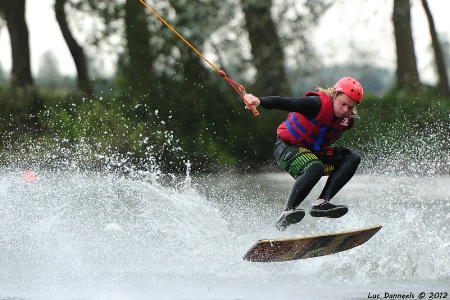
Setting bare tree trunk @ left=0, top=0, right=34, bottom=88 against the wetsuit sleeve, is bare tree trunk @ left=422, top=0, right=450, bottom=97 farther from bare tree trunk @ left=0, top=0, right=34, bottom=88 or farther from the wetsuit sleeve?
the wetsuit sleeve

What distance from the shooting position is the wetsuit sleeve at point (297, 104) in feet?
24.5

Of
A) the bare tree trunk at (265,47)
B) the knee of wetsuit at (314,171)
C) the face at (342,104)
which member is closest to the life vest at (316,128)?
the face at (342,104)

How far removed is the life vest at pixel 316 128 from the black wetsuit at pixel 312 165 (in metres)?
0.05

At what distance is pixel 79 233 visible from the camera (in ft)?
30.4

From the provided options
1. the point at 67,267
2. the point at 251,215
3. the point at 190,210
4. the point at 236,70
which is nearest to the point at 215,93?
the point at 236,70

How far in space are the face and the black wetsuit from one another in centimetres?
14

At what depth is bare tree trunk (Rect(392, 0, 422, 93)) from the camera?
21078 mm

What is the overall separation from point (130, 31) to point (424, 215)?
36.5ft

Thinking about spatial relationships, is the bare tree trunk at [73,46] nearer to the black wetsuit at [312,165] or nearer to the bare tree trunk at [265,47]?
the bare tree trunk at [265,47]

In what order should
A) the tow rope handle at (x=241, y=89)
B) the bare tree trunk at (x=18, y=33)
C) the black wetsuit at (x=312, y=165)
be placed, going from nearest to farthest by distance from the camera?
1. the tow rope handle at (x=241, y=89)
2. the black wetsuit at (x=312, y=165)
3. the bare tree trunk at (x=18, y=33)

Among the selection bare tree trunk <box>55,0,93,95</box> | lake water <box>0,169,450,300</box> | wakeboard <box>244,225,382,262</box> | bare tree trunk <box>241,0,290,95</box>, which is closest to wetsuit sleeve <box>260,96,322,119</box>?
wakeboard <box>244,225,382,262</box>

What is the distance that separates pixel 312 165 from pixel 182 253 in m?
1.46

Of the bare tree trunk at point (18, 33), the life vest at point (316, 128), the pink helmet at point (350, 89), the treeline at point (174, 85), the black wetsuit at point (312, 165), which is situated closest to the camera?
the black wetsuit at point (312, 165)

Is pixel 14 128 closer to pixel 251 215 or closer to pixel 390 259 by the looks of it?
pixel 251 215
